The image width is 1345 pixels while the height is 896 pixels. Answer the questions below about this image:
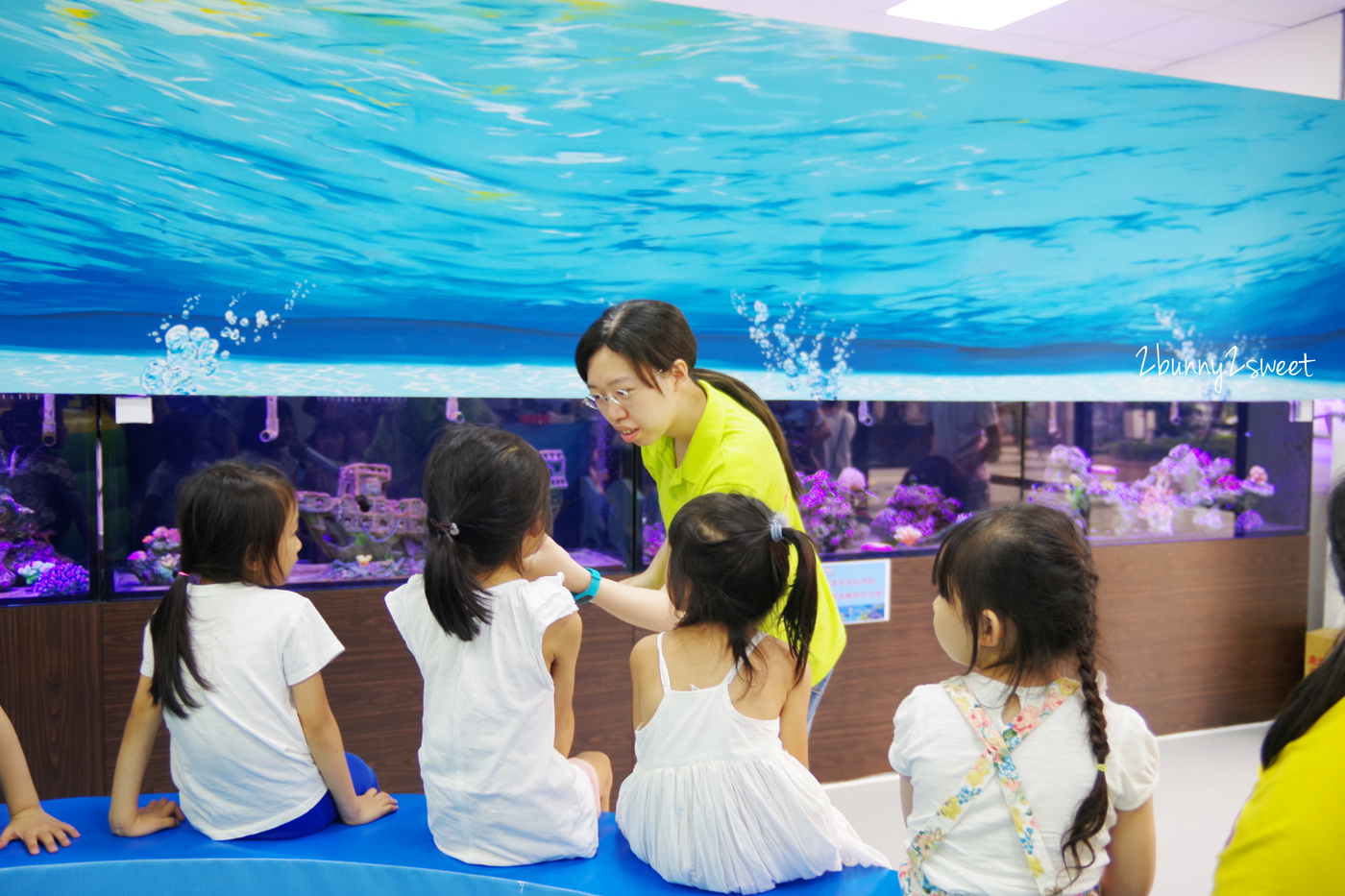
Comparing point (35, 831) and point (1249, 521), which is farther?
point (1249, 521)

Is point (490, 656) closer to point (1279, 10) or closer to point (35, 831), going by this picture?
point (35, 831)

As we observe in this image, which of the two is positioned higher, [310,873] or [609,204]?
[609,204]

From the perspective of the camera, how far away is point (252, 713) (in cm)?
184

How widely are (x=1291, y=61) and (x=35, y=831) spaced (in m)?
5.55

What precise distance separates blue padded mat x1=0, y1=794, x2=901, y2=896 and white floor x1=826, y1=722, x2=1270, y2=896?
4.39 feet

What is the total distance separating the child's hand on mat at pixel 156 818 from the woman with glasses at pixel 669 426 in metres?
0.93

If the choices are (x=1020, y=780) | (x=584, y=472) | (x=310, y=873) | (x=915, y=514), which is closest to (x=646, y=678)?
(x=1020, y=780)

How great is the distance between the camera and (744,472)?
1.90m

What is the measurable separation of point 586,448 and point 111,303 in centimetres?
143

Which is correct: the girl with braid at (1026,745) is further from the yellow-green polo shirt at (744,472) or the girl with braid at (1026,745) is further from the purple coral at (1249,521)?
the purple coral at (1249,521)

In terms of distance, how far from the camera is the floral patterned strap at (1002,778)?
1352 mm

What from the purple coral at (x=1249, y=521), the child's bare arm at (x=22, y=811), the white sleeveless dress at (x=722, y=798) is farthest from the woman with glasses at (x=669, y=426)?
the purple coral at (x=1249, y=521)

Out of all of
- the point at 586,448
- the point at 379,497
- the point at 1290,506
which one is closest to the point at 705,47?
the point at 586,448

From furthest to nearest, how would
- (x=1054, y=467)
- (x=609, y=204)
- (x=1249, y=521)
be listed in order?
(x=1249, y=521), (x=1054, y=467), (x=609, y=204)
